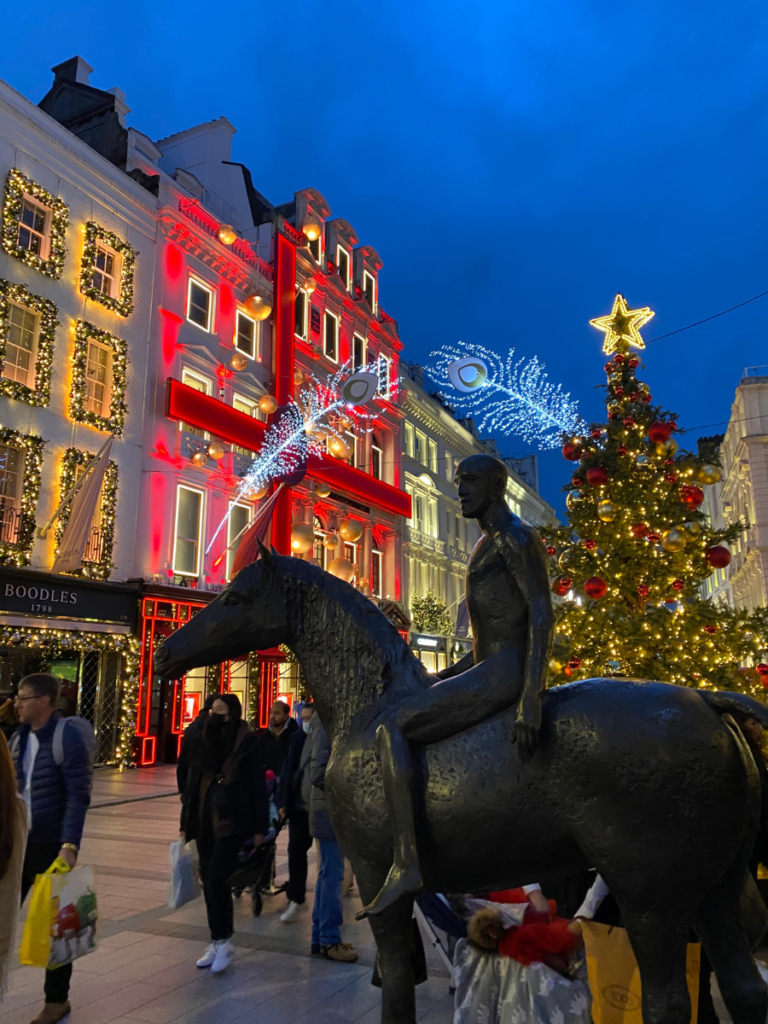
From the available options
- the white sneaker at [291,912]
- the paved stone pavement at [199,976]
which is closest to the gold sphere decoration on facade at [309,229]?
the paved stone pavement at [199,976]

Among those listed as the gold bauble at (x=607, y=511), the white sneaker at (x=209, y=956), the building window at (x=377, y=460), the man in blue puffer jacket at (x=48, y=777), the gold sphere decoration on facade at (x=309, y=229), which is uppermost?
Answer: the gold sphere decoration on facade at (x=309, y=229)

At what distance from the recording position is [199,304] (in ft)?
78.1

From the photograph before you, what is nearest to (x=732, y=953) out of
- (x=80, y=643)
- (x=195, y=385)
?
(x=80, y=643)

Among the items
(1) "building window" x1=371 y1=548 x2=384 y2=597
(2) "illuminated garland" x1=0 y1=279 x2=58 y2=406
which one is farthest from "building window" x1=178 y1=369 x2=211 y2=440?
(1) "building window" x1=371 y1=548 x2=384 y2=597

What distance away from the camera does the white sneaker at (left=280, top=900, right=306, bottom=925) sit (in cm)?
659

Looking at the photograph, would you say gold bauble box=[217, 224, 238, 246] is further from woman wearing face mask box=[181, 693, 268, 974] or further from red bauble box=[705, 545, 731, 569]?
woman wearing face mask box=[181, 693, 268, 974]

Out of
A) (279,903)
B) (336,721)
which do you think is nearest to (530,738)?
(336,721)

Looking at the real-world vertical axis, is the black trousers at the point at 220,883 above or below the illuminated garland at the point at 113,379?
below

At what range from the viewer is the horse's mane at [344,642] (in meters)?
3.35

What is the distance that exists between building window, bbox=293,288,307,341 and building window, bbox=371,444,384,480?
6444 millimetres

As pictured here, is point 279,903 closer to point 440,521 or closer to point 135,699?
→ point 135,699

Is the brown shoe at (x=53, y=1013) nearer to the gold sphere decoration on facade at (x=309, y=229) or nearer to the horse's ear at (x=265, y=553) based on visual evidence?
the horse's ear at (x=265, y=553)

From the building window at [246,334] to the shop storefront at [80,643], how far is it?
34.2 feet

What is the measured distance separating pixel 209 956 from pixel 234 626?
10.7 feet
